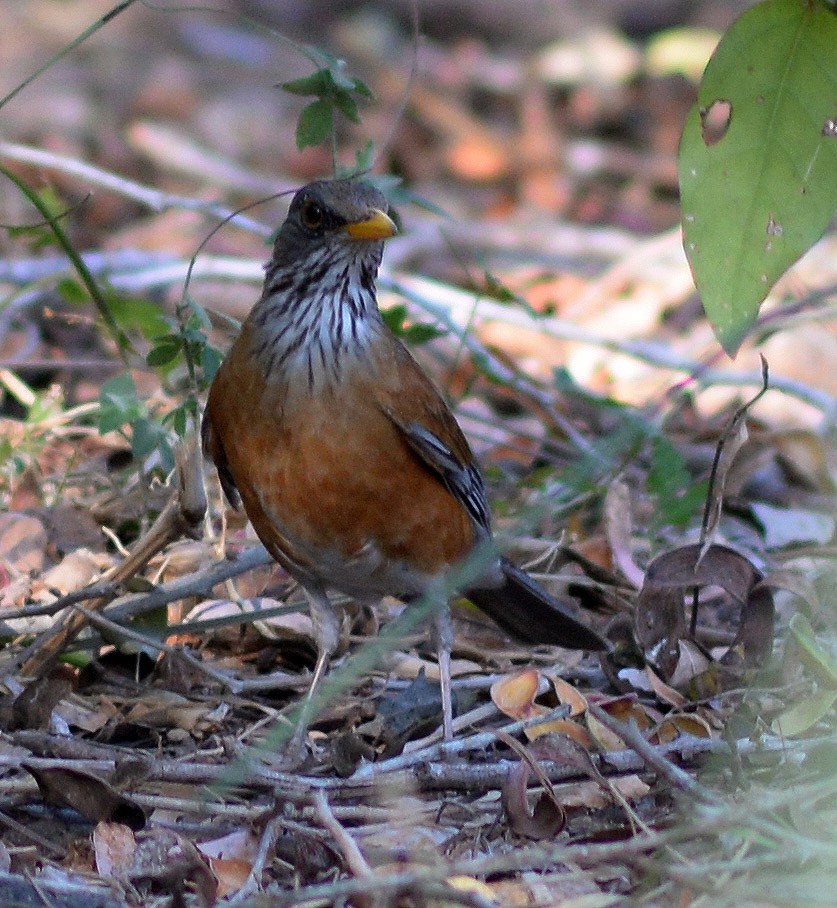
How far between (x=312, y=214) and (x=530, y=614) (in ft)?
5.38

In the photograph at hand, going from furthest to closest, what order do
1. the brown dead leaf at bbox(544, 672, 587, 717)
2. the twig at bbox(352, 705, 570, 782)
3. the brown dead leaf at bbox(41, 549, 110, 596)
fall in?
1. the brown dead leaf at bbox(41, 549, 110, 596)
2. the brown dead leaf at bbox(544, 672, 587, 717)
3. the twig at bbox(352, 705, 570, 782)

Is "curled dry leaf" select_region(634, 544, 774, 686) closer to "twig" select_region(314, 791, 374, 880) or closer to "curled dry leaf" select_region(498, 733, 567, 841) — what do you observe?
"curled dry leaf" select_region(498, 733, 567, 841)

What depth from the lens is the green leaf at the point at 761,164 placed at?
3.64 meters

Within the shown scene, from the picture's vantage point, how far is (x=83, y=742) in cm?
442

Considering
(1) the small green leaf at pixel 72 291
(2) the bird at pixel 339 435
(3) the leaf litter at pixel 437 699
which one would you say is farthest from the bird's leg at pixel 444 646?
(1) the small green leaf at pixel 72 291

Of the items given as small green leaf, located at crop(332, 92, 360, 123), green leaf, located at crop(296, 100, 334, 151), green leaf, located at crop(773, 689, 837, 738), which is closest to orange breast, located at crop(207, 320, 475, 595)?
green leaf, located at crop(296, 100, 334, 151)

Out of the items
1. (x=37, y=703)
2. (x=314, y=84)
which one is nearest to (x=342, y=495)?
(x=37, y=703)

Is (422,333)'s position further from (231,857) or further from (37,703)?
(231,857)

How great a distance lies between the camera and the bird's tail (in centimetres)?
549

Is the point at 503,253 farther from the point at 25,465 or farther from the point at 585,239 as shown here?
the point at 25,465

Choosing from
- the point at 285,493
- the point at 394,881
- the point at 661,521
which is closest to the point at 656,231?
the point at 661,521

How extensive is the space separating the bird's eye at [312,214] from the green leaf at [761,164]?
70.7 inches

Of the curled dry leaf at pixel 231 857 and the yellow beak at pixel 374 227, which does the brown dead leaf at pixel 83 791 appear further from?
the yellow beak at pixel 374 227

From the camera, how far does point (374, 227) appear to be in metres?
5.11
